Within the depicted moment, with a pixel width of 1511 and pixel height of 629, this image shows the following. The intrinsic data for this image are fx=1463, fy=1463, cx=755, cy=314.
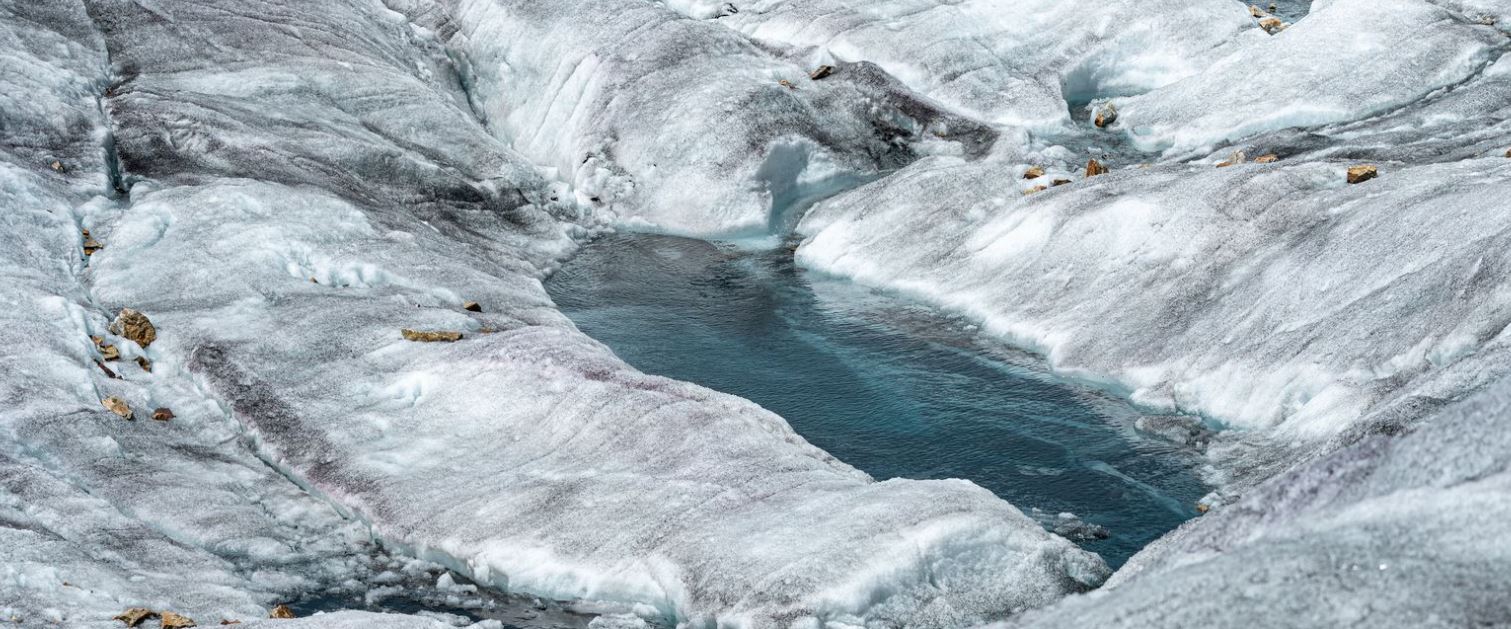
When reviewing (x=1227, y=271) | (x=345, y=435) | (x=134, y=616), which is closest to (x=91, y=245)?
(x=345, y=435)

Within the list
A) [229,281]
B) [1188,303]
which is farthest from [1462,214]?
[229,281]

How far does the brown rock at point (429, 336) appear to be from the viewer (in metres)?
16.8

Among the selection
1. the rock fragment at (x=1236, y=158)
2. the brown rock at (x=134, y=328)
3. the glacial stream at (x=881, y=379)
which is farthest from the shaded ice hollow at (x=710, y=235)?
the rock fragment at (x=1236, y=158)

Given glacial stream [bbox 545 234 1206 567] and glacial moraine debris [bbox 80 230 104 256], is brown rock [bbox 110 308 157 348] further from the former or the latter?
glacial stream [bbox 545 234 1206 567]

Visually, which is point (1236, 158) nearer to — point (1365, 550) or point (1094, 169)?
point (1094, 169)

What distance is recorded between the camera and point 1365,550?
704cm

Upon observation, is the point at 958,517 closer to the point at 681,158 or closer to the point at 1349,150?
the point at 1349,150

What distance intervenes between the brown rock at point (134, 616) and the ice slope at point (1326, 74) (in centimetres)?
1961

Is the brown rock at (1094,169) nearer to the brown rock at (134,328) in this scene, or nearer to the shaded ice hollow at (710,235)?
the shaded ice hollow at (710,235)

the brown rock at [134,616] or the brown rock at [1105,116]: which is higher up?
the brown rock at [134,616]

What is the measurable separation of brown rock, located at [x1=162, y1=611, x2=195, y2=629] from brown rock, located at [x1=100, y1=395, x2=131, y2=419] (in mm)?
3948

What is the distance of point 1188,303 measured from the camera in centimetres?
1817

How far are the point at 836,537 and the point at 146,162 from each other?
529 inches

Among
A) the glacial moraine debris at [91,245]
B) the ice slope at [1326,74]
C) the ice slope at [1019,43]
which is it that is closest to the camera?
the glacial moraine debris at [91,245]
